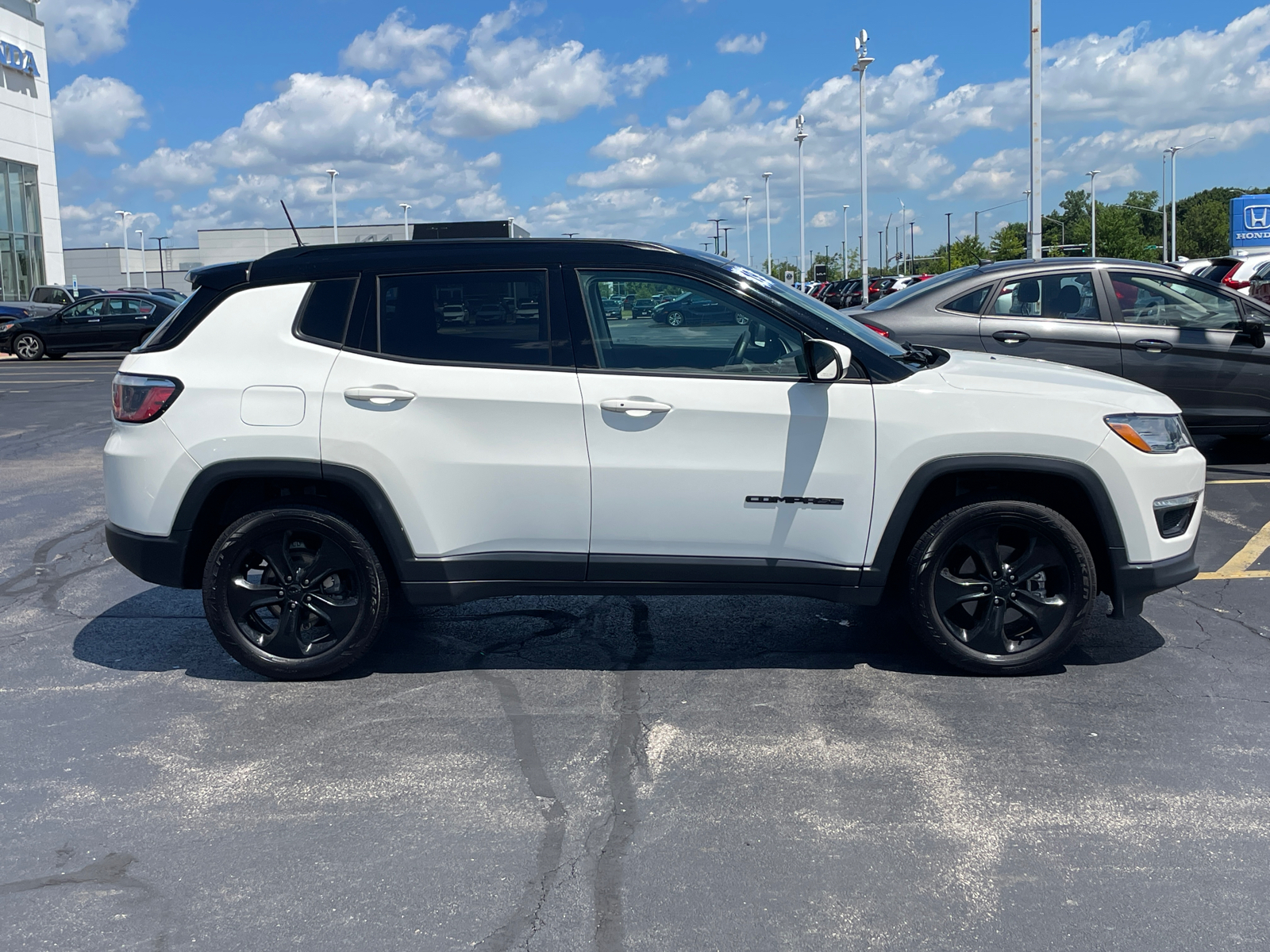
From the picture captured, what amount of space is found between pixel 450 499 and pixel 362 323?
2.68 feet

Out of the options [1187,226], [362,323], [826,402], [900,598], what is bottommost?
[900,598]

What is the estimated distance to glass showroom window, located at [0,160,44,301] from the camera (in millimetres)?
44250

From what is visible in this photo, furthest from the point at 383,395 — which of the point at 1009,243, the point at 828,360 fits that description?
the point at 1009,243

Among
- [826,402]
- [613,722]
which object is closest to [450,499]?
[613,722]

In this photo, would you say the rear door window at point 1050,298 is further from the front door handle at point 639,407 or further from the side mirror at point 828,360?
the front door handle at point 639,407

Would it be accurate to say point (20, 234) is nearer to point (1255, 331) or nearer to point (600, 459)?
point (1255, 331)

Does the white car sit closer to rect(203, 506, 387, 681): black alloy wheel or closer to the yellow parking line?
rect(203, 506, 387, 681): black alloy wheel

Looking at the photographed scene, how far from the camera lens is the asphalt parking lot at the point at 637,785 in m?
3.04

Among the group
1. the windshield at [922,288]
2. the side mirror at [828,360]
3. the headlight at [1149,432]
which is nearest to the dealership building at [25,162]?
the windshield at [922,288]

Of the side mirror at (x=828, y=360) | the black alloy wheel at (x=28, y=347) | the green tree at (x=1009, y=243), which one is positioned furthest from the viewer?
the green tree at (x=1009, y=243)

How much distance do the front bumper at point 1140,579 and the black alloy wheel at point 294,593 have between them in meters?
3.04

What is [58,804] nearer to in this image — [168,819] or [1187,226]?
[168,819]

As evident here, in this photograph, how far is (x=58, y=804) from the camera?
148 inches

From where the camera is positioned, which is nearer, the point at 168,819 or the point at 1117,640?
the point at 168,819
